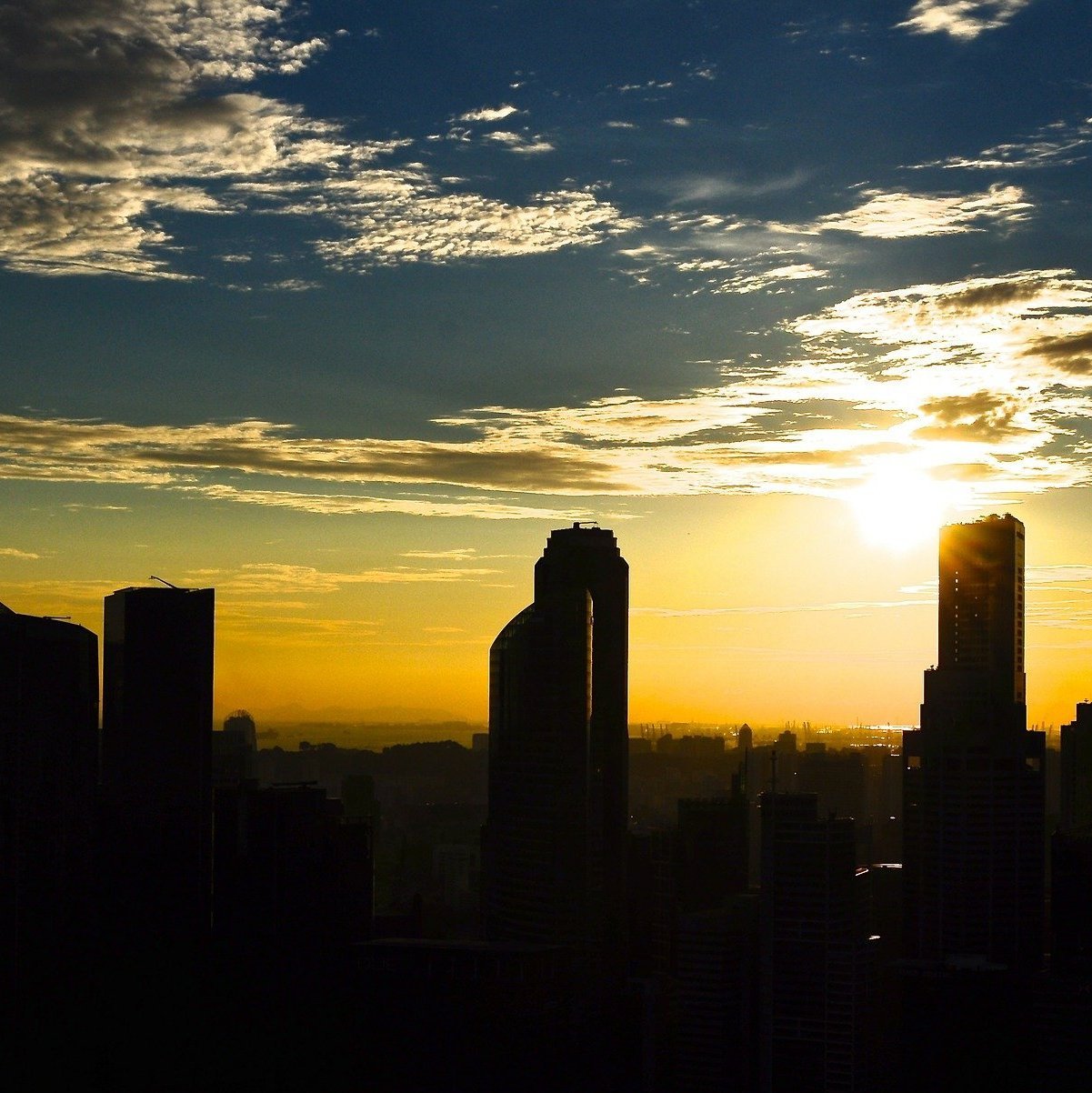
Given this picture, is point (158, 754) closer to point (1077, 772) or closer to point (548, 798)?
point (548, 798)

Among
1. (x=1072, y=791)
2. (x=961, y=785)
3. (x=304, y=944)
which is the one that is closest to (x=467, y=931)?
(x=304, y=944)

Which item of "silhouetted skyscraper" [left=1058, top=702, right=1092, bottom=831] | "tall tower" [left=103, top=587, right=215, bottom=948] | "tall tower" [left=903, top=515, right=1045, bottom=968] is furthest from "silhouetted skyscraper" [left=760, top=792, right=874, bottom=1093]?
"silhouetted skyscraper" [left=1058, top=702, right=1092, bottom=831]

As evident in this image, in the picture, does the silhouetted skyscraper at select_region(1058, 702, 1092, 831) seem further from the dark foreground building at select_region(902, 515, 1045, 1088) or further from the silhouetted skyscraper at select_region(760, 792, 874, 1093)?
the silhouetted skyscraper at select_region(760, 792, 874, 1093)

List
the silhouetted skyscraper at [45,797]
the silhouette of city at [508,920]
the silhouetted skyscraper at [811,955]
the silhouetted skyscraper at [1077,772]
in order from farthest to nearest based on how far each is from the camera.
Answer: the silhouetted skyscraper at [1077,772]
the silhouetted skyscraper at [811,955]
the silhouette of city at [508,920]
the silhouetted skyscraper at [45,797]

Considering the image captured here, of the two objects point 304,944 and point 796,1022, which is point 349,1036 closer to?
point 304,944

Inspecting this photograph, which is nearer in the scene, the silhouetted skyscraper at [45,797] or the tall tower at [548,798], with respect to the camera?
→ the silhouetted skyscraper at [45,797]

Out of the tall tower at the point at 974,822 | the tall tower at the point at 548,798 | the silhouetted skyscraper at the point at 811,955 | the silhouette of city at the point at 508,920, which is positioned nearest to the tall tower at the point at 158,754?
the silhouette of city at the point at 508,920

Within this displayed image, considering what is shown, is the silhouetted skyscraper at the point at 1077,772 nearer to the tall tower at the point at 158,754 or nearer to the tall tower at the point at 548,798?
the tall tower at the point at 548,798
